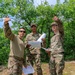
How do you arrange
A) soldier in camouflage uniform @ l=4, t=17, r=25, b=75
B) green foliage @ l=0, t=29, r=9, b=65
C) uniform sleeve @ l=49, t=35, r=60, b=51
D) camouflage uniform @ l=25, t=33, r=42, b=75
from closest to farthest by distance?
soldier in camouflage uniform @ l=4, t=17, r=25, b=75, uniform sleeve @ l=49, t=35, r=60, b=51, camouflage uniform @ l=25, t=33, r=42, b=75, green foliage @ l=0, t=29, r=9, b=65

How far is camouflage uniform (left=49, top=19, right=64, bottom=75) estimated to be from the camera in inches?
303

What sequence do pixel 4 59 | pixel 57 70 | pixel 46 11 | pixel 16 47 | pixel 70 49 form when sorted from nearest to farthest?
pixel 16 47
pixel 57 70
pixel 46 11
pixel 70 49
pixel 4 59

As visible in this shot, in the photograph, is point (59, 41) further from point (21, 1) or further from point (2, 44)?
point (2, 44)

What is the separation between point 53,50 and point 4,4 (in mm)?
26212

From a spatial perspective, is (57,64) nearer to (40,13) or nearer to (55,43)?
(55,43)

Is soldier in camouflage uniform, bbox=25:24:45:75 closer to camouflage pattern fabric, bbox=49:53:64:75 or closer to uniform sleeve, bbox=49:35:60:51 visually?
camouflage pattern fabric, bbox=49:53:64:75

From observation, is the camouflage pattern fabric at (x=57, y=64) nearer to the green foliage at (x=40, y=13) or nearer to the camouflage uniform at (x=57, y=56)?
the camouflage uniform at (x=57, y=56)

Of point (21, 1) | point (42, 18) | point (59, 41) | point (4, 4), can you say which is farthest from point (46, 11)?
point (59, 41)

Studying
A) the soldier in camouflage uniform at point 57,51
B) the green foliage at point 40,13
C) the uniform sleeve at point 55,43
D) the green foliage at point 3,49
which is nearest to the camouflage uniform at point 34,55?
the soldier in camouflage uniform at point 57,51

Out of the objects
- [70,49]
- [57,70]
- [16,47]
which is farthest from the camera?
[70,49]

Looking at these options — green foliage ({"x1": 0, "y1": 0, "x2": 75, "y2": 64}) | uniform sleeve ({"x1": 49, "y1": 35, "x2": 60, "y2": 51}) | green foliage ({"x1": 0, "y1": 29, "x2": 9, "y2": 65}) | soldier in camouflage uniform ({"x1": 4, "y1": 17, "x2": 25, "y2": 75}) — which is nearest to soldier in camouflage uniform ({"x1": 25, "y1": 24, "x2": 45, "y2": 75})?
uniform sleeve ({"x1": 49, "y1": 35, "x2": 60, "y2": 51})

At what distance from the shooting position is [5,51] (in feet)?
117

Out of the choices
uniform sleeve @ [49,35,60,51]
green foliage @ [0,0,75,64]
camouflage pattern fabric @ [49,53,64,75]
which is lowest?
camouflage pattern fabric @ [49,53,64,75]

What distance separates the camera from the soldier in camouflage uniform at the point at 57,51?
25.3 feet
